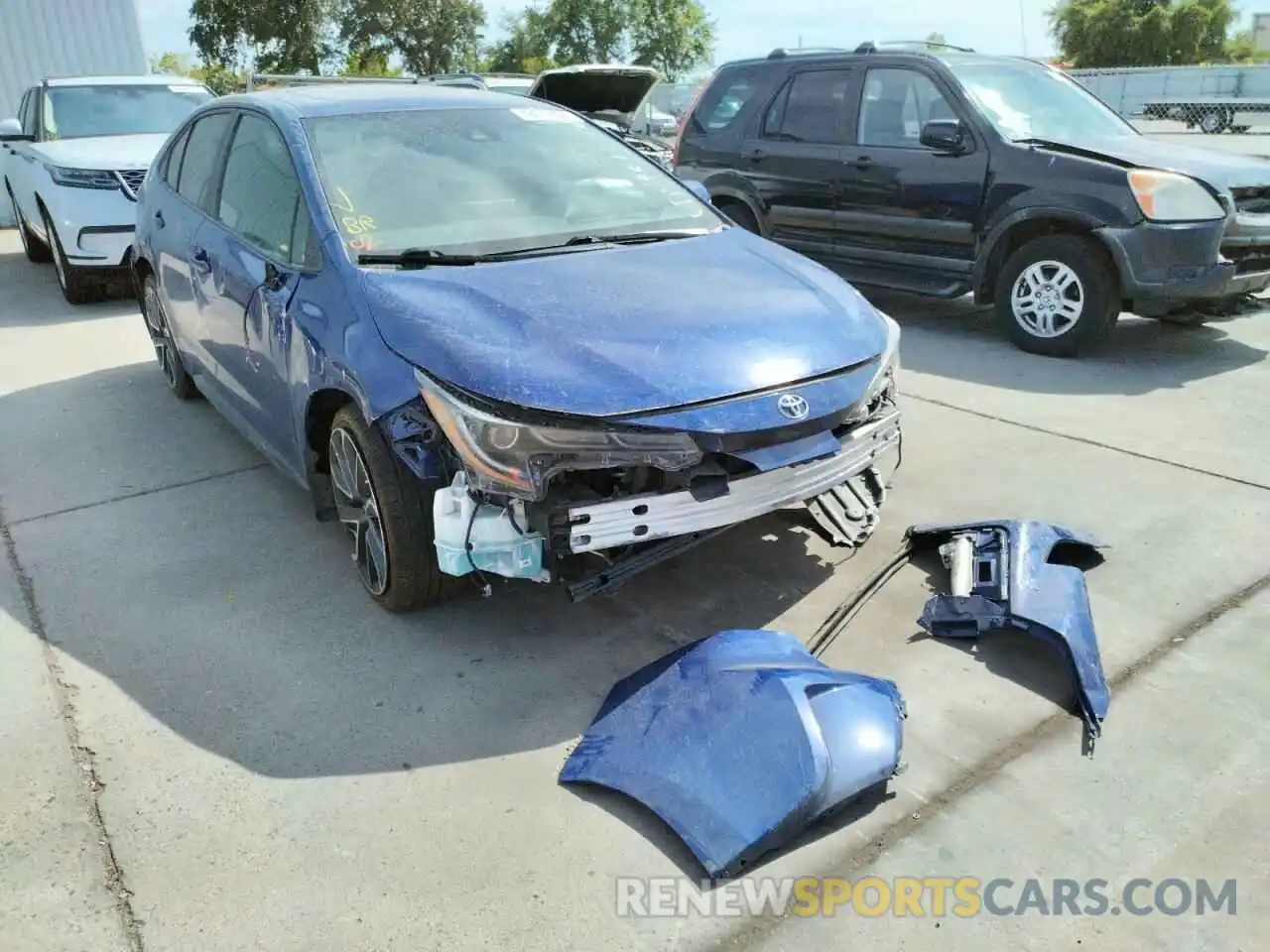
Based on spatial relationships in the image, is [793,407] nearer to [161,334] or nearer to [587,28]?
[161,334]

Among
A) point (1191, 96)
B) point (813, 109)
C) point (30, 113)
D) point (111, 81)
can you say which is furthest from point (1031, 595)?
point (1191, 96)

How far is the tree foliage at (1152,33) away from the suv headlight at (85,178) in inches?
2225

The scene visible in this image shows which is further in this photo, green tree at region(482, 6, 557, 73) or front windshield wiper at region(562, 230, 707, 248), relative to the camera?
green tree at region(482, 6, 557, 73)

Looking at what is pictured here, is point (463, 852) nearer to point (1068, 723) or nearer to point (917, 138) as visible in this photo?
point (1068, 723)

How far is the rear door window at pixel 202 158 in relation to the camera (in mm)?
4602

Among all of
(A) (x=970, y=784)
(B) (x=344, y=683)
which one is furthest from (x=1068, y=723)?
(B) (x=344, y=683)

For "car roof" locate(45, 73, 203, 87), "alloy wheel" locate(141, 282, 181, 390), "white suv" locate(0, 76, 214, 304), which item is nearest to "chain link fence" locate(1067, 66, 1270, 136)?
"car roof" locate(45, 73, 203, 87)

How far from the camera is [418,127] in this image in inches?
157

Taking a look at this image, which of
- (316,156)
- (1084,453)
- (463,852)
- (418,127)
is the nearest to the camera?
(463,852)

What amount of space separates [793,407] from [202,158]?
3373 millimetres

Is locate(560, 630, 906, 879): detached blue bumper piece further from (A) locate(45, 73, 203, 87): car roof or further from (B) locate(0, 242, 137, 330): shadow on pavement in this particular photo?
(A) locate(45, 73, 203, 87): car roof

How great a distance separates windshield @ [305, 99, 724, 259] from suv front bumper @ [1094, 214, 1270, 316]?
2.99 metres

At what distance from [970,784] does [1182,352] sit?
493cm

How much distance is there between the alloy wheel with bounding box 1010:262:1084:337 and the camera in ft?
20.4
